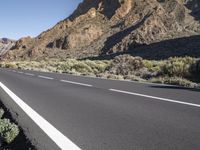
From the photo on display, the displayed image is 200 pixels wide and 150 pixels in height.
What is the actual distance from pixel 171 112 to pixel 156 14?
92.7 m

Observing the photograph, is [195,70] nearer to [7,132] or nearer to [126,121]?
[126,121]

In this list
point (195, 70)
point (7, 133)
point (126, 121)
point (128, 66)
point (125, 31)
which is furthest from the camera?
point (125, 31)

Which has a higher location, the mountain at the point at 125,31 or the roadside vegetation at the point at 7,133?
the mountain at the point at 125,31

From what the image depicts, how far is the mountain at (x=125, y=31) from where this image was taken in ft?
276

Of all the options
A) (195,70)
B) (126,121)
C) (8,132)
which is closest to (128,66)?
(195,70)

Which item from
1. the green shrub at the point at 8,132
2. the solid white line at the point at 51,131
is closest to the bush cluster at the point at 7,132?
the green shrub at the point at 8,132

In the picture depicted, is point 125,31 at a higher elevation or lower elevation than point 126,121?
higher

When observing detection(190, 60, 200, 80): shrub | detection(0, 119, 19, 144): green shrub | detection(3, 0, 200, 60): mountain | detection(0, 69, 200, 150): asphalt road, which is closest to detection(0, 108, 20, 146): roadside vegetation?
detection(0, 119, 19, 144): green shrub

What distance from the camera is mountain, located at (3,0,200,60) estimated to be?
84.0m

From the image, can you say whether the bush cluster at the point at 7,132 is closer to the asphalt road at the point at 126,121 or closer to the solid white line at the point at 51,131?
the solid white line at the point at 51,131

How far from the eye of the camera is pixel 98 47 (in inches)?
4208

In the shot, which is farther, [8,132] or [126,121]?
[126,121]

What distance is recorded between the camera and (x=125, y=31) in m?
104

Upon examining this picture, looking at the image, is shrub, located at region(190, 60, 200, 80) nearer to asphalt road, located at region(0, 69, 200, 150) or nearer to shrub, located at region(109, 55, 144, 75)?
shrub, located at region(109, 55, 144, 75)
